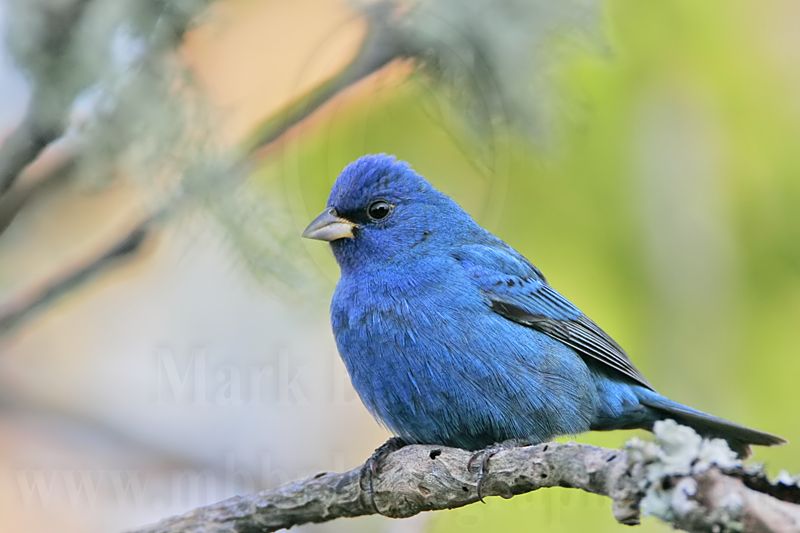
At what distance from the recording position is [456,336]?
4348mm

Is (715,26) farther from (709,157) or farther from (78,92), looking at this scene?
(78,92)

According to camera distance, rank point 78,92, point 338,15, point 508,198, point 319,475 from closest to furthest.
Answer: point 78,92
point 319,475
point 338,15
point 508,198

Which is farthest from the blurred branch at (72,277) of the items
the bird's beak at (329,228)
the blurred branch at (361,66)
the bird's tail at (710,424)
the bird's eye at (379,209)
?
the bird's tail at (710,424)

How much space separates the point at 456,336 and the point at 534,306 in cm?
63

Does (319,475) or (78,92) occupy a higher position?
(78,92)

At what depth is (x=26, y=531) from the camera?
4.98m

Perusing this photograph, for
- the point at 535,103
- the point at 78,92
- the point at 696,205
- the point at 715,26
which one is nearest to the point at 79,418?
the point at 78,92

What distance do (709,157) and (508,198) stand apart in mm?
1076

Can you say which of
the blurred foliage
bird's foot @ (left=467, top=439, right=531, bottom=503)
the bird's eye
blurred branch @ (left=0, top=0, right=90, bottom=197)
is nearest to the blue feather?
the bird's eye

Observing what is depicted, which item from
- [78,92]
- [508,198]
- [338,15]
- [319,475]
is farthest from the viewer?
[508,198]

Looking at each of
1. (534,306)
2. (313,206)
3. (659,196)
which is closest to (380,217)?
(313,206)

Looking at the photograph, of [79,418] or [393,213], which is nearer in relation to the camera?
[393,213]

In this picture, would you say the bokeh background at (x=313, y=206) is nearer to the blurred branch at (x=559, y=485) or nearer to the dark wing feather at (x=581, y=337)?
the dark wing feather at (x=581, y=337)

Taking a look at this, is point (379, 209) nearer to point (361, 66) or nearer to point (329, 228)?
point (329, 228)
